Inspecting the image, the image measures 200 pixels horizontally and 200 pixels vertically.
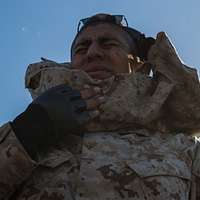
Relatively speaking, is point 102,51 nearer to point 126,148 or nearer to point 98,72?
point 98,72

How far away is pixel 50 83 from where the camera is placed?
4520mm

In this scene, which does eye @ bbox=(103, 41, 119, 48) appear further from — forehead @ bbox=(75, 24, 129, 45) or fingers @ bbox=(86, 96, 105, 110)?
fingers @ bbox=(86, 96, 105, 110)

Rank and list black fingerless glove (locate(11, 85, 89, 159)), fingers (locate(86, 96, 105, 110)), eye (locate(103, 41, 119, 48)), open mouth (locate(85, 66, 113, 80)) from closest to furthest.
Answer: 1. black fingerless glove (locate(11, 85, 89, 159))
2. fingers (locate(86, 96, 105, 110))
3. open mouth (locate(85, 66, 113, 80))
4. eye (locate(103, 41, 119, 48))

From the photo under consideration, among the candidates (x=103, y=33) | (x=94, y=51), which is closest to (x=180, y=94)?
(x=94, y=51)

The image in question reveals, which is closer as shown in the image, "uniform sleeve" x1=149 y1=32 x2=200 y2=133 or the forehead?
"uniform sleeve" x1=149 y1=32 x2=200 y2=133

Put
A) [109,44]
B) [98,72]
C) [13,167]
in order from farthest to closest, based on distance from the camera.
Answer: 1. [109,44]
2. [98,72]
3. [13,167]

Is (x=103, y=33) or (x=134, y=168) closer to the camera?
(x=134, y=168)

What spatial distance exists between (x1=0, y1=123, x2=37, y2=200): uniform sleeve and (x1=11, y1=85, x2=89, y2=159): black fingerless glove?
0.19 feet

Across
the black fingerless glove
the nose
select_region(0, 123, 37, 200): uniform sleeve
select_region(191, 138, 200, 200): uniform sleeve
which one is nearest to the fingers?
the black fingerless glove

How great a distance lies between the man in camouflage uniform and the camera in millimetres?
3680

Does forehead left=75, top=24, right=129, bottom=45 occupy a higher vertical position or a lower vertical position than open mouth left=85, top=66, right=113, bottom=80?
higher

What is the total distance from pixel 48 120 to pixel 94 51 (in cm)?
135

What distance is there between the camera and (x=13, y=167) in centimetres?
368

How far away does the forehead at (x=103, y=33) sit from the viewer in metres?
5.27
